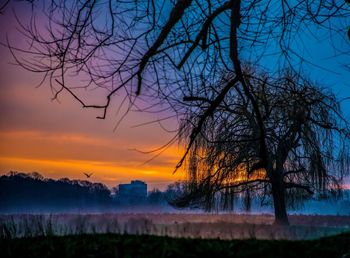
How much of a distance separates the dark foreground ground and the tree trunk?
10.8 m

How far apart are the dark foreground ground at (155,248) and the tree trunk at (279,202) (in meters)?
10.8

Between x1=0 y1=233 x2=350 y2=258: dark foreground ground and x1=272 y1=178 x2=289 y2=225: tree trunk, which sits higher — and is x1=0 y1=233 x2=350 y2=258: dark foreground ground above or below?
below

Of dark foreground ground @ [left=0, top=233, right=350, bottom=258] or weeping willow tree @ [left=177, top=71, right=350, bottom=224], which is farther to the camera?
weeping willow tree @ [left=177, top=71, right=350, bottom=224]

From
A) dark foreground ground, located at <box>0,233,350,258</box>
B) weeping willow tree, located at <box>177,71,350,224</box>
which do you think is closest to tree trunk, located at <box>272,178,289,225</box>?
weeping willow tree, located at <box>177,71,350,224</box>

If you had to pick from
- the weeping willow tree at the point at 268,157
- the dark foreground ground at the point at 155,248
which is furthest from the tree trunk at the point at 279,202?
the dark foreground ground at the point at 155,248

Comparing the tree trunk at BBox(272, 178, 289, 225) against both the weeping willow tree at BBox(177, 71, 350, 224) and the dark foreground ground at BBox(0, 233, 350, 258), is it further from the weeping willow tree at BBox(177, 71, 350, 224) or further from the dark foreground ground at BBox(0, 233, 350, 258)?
the dark foreground ground at BBox(0, 233, 350, 258)

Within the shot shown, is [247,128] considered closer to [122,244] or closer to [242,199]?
[242,199]

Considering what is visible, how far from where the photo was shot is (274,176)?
17031 mm

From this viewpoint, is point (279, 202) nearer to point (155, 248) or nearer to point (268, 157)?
point (268, 157)

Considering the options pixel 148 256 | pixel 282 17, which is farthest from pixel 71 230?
pixel 282 17

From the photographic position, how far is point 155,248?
5.48m

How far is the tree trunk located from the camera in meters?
17.2

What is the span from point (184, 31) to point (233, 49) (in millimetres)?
921

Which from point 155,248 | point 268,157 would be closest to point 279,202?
point 268,157
